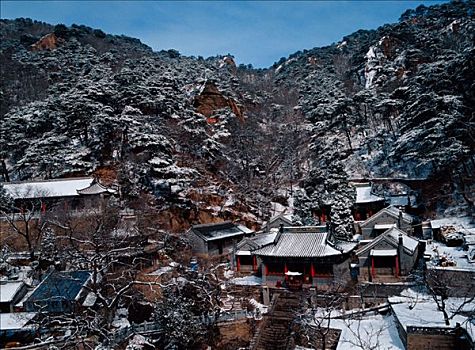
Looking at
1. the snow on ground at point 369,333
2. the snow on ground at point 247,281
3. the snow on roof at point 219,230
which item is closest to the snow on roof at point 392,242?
the snow on ground at point 369,333

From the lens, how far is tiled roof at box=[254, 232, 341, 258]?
2109 centimetres

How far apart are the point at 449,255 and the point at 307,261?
27.3 feet

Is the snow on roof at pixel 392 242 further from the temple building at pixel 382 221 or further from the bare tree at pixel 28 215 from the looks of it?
the bare tree at pixel 28 215

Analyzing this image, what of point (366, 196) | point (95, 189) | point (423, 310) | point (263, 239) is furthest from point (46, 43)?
point (423, 310)

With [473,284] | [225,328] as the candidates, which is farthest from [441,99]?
[225,328]

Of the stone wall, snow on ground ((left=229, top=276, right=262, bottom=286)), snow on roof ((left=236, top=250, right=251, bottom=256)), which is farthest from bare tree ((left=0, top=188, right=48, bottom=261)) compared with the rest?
the stone wall

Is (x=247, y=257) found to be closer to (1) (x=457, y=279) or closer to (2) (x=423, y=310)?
(2) (x=423, y=310)

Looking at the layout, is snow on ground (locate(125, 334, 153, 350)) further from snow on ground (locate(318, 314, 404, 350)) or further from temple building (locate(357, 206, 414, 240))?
temple building (locate(357, 206, 414, 240))

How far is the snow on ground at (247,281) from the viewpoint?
2201 centimetres

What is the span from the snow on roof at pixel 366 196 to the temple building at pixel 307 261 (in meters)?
11.3

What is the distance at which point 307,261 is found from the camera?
21.5 m

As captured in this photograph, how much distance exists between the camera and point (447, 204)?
2944 cm

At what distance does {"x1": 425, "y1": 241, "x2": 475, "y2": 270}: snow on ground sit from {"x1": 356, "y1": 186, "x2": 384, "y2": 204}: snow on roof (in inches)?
338

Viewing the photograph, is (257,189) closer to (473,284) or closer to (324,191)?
(324,191)
